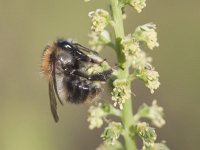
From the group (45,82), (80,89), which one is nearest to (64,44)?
(80,89)

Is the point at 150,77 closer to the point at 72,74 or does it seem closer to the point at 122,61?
the point at 122,61

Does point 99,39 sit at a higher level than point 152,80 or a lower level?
higher

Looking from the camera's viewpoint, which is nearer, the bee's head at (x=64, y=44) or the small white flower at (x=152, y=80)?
the small white flower at (x=152, y=80)

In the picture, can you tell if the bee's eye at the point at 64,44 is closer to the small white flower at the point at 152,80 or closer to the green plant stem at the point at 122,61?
Result: the green plant stem at the point at 122,61

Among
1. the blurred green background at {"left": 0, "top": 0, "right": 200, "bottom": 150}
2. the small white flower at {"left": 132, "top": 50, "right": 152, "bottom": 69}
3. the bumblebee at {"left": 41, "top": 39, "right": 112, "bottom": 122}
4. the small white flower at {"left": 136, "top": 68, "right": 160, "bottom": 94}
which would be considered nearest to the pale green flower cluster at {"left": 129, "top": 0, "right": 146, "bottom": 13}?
the small white flower at {"left": 132, "top": 50, "right": 152, "bottom": 69}

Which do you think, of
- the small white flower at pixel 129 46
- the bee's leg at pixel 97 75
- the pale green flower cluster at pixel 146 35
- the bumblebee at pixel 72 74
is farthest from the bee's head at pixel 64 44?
the small white flower at pixel 129 46
